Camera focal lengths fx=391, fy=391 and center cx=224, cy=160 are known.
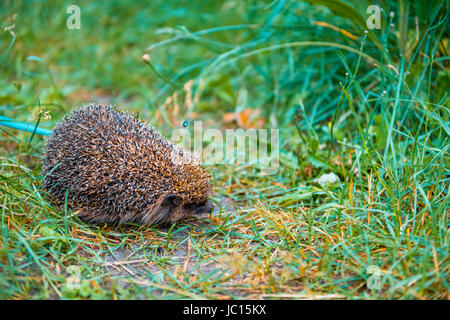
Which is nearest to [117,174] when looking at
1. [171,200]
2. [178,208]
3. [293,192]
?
[171,200]

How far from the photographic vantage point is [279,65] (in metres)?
7.41

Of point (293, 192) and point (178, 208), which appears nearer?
point (178, 208)

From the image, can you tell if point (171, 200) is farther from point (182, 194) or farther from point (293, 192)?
point (293, 192)

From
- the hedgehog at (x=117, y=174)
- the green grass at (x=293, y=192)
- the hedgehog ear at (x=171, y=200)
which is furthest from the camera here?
the hedgehog ear at (x=171, y=200)

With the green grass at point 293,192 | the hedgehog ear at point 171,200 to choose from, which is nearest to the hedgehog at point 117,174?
the hedgehog ear at point 171,200

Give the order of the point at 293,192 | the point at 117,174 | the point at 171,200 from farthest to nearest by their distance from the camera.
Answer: the point at 293,192 → the point at 171,200 → the point at 117,174

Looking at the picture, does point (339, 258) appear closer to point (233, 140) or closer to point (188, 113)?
point (233, 140)

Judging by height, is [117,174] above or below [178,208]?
above

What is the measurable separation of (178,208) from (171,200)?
0.14 meters

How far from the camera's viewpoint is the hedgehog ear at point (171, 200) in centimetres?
432

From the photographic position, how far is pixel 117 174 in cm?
417

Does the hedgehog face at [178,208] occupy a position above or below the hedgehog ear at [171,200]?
below

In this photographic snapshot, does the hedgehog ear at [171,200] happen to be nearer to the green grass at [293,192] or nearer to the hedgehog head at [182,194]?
the hedgehog head at [182,194]

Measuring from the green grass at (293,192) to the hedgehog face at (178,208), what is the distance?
0.16 m
